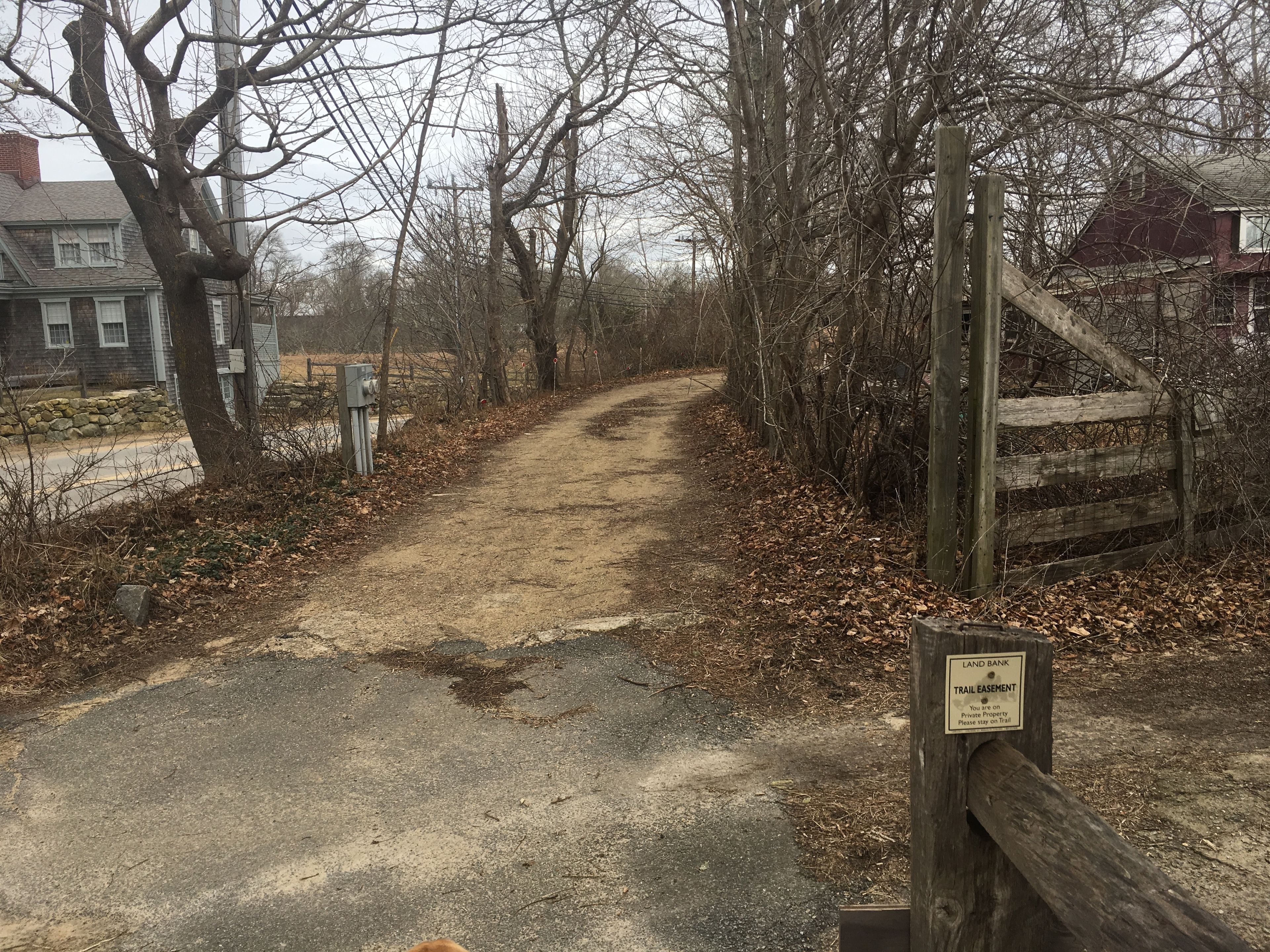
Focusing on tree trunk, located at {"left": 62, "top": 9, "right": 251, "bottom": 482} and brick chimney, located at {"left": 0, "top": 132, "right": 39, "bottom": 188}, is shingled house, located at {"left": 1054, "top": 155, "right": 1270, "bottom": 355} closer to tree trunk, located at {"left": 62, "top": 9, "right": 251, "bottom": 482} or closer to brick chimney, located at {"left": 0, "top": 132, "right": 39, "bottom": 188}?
tree trunk, located at {"left": 62, "top": 9, "right": 251, "bottom": 482}

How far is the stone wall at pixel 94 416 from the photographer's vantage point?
77.2 ft

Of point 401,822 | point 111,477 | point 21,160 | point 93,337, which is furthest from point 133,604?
point 21,160

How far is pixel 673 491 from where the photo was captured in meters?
10.5

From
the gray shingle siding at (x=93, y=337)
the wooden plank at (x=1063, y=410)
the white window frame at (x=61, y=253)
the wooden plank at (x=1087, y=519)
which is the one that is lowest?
the wooden plank at (x=1087, y=519)

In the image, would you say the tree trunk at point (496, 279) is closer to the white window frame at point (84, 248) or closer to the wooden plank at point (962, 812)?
the white window frame at point (84, 248)

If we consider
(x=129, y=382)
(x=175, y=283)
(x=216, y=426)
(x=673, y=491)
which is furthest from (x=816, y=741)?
(x=129, y=382)

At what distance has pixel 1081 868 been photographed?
1.67m

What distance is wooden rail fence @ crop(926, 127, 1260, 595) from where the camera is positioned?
18.3 feet

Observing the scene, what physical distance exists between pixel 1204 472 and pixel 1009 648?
221 inches

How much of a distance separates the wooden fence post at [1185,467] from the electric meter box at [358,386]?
26.9ft

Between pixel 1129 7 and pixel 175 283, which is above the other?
pixel 1129 7

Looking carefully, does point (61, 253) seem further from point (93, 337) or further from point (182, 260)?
point (182, 260)

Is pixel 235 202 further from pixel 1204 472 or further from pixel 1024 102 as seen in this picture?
pixel 1204 472

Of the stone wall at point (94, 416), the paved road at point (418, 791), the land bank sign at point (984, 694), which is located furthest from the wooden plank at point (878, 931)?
the stone wall at point (94, 416)
